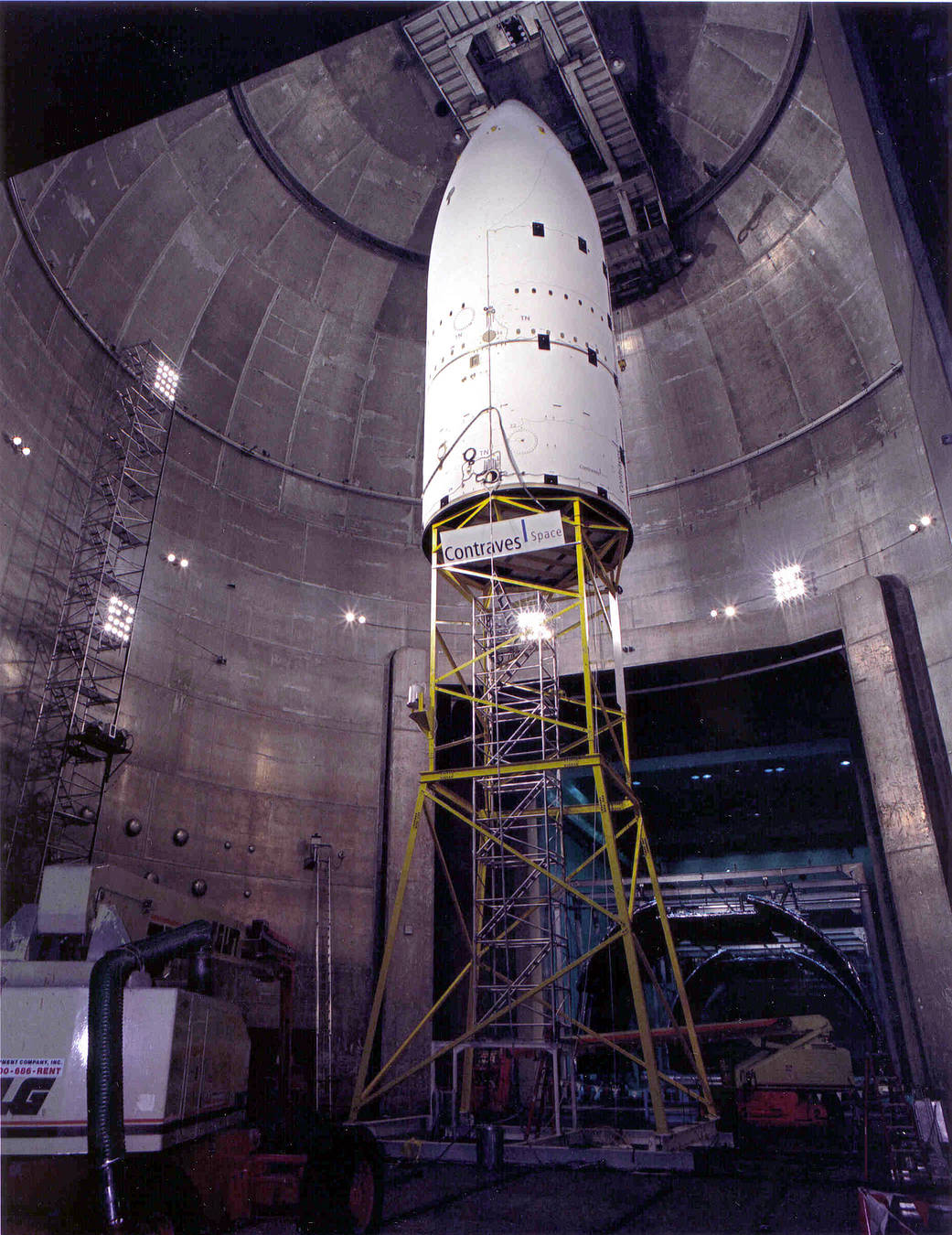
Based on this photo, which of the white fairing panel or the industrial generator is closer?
the industrial generator

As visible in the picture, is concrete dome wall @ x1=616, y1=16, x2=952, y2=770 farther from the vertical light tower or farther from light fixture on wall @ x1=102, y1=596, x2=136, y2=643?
light fixture on wall @ x1=102, y1=596, x2=136, y2=643

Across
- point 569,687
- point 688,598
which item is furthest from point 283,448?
point 688,598

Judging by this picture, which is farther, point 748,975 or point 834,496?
point 748,975

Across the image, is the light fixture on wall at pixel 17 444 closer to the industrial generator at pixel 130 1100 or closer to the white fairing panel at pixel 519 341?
the white fairing panel at pixel 519 341

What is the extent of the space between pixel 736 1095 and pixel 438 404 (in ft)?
48.8

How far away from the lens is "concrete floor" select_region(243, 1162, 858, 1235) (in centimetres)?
834

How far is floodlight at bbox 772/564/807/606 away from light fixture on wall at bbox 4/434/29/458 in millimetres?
17331

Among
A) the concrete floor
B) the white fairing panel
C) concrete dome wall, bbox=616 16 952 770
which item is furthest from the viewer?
concrete dome wall, bbox=616 16 952 770

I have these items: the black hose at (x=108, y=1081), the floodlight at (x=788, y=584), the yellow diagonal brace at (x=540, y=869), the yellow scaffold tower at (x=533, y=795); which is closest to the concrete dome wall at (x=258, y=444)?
the yellow scaffold tower at (x=533, y=795)

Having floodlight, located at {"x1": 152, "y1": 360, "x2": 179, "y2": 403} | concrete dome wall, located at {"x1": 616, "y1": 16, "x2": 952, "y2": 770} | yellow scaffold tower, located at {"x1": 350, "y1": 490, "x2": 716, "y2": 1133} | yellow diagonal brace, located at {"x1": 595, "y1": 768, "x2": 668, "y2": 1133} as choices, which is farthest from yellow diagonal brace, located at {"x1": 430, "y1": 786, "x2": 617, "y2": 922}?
floodlight, located at {"x1": 152, "y1": 360, "x2": 179, "y2": 403}

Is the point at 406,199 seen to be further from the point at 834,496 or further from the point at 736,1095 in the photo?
the point at 736,1095

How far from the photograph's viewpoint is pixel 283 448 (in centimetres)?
2272

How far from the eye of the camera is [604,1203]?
9461 mm

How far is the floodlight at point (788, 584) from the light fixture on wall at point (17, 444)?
17.3 metres
